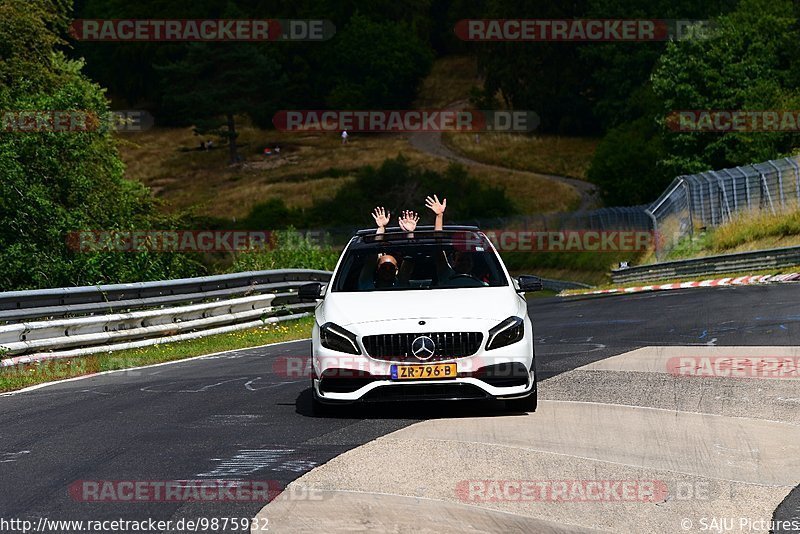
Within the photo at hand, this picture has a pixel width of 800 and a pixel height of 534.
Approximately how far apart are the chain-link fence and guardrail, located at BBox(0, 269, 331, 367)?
69.6ft

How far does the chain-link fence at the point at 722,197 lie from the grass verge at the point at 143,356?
22.1m

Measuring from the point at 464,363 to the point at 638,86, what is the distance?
313ft

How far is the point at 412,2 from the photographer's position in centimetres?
14550

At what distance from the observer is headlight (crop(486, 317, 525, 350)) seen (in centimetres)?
1005

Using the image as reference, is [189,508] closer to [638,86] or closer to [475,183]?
[475,183]

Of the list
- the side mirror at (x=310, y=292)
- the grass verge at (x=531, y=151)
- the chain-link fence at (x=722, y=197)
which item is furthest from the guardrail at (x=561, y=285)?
the side mirror at (x=310, y=292)

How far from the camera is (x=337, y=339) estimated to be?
1020 cm

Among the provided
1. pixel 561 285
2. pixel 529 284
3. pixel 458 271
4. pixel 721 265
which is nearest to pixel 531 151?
pixel 561 285

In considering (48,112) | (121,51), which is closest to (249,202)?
(121,51)

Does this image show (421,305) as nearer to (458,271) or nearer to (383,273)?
(383,273)

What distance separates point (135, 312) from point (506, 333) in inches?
399

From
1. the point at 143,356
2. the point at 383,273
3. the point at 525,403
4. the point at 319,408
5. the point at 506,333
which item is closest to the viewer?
the point at 506,333

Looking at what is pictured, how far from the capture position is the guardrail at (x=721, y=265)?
34719 mm

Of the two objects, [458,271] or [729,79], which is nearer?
[458,271]
